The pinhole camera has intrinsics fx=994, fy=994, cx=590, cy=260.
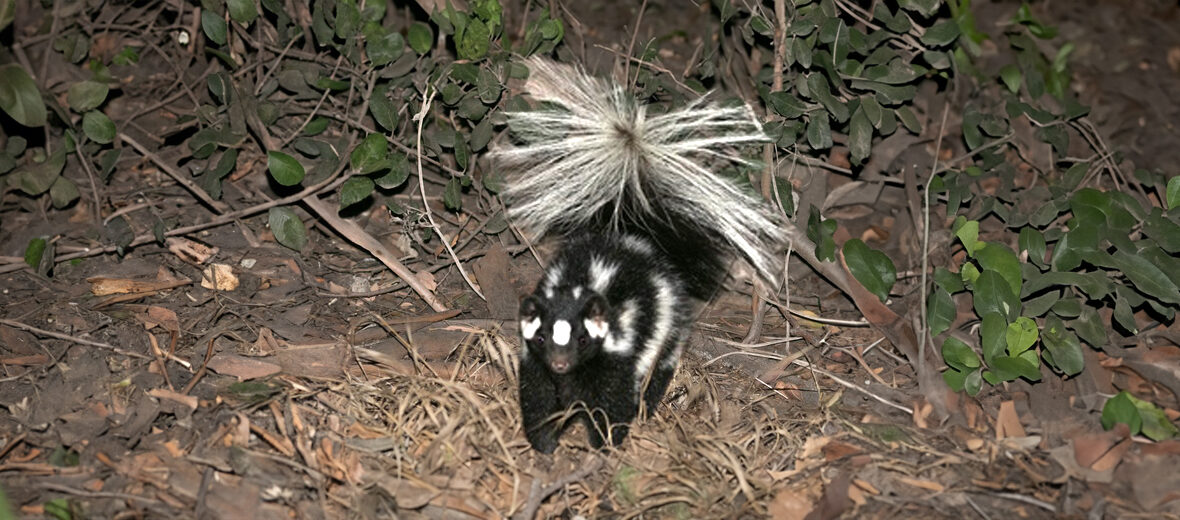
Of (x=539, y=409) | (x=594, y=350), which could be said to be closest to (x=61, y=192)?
(x=539, y=409)

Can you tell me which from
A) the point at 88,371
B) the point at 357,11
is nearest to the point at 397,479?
the point at 88,371

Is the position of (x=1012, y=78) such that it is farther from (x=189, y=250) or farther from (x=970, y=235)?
(x=189, y=250)

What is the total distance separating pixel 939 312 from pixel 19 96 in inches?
151

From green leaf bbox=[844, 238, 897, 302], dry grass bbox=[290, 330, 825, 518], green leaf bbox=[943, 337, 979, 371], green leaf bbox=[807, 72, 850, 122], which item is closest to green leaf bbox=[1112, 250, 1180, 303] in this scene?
green leaf bbox=[943, 337, 979, 371]

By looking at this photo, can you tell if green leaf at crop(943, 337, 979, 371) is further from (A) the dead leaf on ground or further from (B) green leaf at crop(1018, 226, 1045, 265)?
(A) the dead leaf on ground

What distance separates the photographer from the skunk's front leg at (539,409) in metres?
3.69

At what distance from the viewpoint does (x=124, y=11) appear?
490 cm

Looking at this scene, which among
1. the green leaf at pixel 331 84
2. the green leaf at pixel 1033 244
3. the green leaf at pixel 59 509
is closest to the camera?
the green leaf at pixel 59 509

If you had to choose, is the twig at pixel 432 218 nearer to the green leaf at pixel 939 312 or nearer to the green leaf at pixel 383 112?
the green leaf at pixel 383 112

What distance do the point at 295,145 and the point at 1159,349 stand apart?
12.7ft

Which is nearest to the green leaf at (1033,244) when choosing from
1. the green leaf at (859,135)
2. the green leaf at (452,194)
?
the green leaf at (859,135)

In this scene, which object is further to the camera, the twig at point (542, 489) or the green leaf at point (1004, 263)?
the green leaf at point (1004, 263)

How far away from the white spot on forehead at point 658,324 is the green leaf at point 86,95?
8.35ft

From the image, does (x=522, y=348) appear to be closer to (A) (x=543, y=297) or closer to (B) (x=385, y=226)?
(A) (x=543, y=297)
